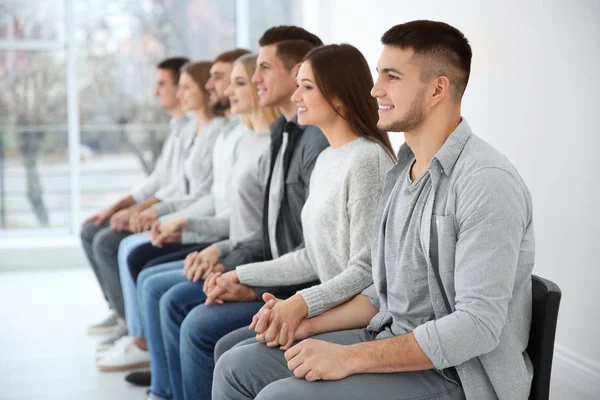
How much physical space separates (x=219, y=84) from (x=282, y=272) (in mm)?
1472

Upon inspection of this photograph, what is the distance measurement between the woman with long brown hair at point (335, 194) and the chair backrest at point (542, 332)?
1.82 ft

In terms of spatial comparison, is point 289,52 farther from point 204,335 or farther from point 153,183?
point 153,183

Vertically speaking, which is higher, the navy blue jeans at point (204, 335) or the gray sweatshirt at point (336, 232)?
the gray sweatshirt at point (336, 232)

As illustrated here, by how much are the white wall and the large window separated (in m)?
2.93

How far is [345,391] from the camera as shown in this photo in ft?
4.85

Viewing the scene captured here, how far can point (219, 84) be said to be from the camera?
3.49 m

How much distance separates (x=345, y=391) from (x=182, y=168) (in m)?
2.60

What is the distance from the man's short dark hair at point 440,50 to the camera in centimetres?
164

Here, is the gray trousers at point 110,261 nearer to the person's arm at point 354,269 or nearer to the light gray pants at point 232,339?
the light gray pants at point 232,339

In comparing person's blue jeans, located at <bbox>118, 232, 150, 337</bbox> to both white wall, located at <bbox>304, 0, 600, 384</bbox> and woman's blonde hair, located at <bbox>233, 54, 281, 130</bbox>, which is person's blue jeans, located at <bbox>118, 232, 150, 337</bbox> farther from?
white wall, located at <bbox>304, 0, 600, 384</bbox>

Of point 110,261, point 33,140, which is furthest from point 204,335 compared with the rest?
point 33,140


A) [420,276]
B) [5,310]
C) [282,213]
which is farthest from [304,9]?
[420,276]

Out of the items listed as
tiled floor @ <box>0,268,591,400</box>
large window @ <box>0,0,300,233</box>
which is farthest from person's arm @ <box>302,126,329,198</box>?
large window @ <box>0,0,300,233</box>

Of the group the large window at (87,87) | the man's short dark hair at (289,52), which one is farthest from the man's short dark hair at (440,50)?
the large window at (87,87)
